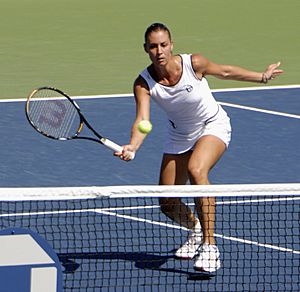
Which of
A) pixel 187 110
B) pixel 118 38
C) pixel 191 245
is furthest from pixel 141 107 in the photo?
pixel 118 38

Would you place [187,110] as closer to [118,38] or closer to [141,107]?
[141,107]

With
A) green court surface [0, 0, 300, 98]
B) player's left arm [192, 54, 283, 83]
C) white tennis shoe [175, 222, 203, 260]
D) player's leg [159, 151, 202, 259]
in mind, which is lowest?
white tennis shoe [175, 222, 203, 260]

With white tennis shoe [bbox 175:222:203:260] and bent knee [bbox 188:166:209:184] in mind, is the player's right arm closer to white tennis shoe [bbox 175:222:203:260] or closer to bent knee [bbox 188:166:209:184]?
bent knee [bbox 188:166:209:184]

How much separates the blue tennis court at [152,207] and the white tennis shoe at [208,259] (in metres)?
0.08

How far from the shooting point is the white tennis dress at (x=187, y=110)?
32.5ft

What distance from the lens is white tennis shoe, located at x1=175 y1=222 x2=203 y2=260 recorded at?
10125 millimetres

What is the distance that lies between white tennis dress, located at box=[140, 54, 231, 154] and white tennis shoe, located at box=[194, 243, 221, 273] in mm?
958

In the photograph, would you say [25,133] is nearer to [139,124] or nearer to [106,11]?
[139,124]

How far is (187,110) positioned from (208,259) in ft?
4.36

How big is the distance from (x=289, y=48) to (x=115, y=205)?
8.87 metres

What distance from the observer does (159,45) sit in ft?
31.8

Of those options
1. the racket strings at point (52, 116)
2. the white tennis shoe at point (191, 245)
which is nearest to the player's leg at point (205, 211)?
the white tennis shoe at point (191, 245)

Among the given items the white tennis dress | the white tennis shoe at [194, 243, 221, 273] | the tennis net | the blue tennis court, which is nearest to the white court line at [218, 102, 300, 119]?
the blue tennis court

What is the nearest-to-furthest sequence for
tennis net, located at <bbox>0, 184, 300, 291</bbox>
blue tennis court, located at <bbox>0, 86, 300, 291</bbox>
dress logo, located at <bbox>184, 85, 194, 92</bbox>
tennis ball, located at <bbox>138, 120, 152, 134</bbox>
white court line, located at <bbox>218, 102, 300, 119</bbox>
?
tennis net, located at <bbox>0, 184, 300, 291</bbox> < tennis ball, located at <bbox>138, 120, 152, 134</bbox> < blue tennis court, located at <bbox>0, 86, 300, 291</bbox> < dress logo, located at <bbox>184, 85, 194, 92</bbox> < white court line, located at <bbox>218, 102, 300, 119</bbox>
